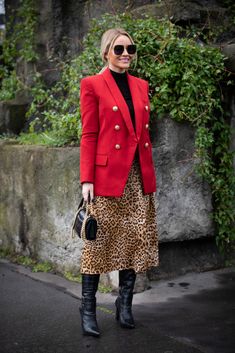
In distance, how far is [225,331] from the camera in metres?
4.21

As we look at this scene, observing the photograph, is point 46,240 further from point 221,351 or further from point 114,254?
point 221,351

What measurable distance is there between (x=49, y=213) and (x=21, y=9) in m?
3.16

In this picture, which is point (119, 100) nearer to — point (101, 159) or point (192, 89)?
point (101, 159)

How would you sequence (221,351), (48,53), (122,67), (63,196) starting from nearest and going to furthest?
(221,351), (122,67), (63,196), (48,53)

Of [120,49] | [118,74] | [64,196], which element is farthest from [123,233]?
[64,196]

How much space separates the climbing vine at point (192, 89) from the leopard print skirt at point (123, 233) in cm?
110

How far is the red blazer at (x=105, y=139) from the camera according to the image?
13.4ft

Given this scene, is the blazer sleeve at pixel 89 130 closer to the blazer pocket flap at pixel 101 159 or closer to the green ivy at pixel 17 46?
the blazer pocket flap at pixel 101 159

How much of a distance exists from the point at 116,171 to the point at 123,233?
1.36 feet

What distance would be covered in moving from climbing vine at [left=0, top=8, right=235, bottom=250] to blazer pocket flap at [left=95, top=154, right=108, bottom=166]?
45.8 inches

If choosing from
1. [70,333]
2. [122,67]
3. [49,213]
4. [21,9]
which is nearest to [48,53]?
[21,9]

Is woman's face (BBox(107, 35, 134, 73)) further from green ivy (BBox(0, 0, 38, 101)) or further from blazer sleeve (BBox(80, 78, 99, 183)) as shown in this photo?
green ivy (BBox(0, 0, 38, 101))

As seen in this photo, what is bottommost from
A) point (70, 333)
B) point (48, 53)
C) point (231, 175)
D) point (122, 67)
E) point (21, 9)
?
point (70, 333)

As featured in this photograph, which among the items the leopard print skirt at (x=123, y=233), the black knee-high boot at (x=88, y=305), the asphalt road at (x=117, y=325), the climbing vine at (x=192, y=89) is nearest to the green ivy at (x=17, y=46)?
the climbing vine at (x=192, y=89)
